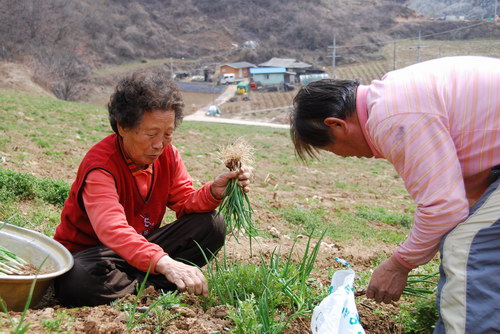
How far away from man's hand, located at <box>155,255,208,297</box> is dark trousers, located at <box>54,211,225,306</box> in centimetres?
30

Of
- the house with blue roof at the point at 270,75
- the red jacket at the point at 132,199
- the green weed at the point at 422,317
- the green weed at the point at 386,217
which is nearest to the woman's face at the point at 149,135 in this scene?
the red jacket at the point at 132,199

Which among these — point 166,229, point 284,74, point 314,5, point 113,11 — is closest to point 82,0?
point 113,11

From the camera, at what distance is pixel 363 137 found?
2146mm

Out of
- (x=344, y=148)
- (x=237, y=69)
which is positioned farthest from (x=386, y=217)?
(x=237, y=69)

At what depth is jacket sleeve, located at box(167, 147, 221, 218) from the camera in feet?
9.93

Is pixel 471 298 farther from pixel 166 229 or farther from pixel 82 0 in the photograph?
pixel 82 0

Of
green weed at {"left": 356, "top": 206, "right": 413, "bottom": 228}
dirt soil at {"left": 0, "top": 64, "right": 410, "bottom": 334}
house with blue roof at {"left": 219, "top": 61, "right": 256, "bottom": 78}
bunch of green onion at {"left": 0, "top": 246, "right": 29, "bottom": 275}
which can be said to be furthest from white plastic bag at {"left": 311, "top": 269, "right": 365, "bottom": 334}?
house with blue roof at {"left": 219, "top": 61, "right": 256, "bottom": 78}

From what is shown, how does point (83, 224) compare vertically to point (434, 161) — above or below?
below

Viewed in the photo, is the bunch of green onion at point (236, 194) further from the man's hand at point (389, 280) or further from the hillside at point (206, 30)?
the hillside at point (206, 30)

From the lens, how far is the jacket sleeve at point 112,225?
242 centimetres

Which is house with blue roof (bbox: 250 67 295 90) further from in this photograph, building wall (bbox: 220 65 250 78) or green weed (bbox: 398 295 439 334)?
green weed (bbox: 398 295 439 334)

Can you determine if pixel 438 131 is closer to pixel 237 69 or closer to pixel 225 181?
pixel 225 181

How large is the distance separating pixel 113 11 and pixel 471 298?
79.1 m

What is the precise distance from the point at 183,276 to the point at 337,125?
100 centimetres
